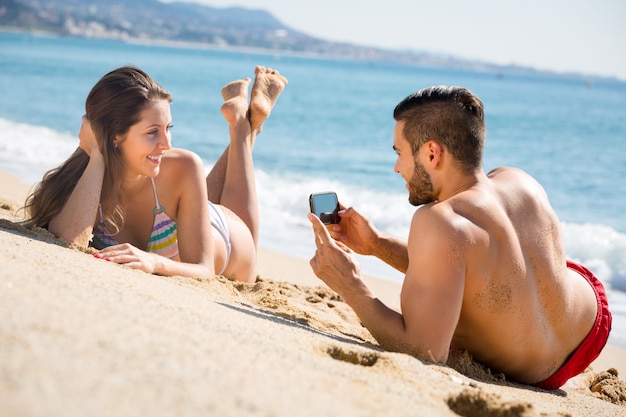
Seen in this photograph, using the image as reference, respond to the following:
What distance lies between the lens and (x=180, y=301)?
9.95ft

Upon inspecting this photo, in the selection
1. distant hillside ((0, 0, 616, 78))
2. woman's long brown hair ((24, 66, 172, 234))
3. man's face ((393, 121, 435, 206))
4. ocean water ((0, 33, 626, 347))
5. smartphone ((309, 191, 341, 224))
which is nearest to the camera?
man's face ((393, 121, 435, 206))

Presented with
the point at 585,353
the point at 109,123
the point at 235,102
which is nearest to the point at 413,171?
the point at 585,353

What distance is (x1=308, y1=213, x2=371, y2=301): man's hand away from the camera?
3447 mm

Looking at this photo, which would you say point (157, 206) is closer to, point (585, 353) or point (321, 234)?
point (321, 234)

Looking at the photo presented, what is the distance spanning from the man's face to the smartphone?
56 centimetres

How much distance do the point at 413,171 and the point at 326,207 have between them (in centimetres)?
68

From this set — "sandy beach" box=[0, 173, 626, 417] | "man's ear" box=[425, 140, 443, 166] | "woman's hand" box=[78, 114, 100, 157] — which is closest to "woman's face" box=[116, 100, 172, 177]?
"woman's hand" box=[78, 114, 100, 157]

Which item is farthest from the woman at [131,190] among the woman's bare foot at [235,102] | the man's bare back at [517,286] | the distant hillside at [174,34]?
the distant hillside at [174,34]

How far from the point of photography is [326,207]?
159 inches

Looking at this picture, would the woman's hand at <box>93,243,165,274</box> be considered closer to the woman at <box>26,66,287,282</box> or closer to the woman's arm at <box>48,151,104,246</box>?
the woman at <box>26,66,287,282</box>

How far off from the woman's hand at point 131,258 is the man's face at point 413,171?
1380 millimetres

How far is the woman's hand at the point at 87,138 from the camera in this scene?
4125mm

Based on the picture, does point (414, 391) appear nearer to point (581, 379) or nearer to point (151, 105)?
point (581, 379)

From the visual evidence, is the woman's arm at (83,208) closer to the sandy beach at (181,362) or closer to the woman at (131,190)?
the woman at (131,190)
